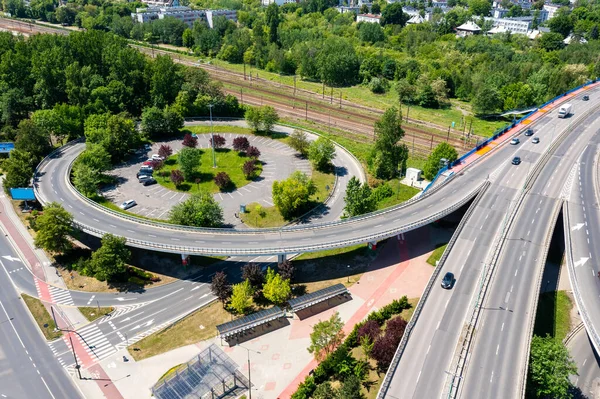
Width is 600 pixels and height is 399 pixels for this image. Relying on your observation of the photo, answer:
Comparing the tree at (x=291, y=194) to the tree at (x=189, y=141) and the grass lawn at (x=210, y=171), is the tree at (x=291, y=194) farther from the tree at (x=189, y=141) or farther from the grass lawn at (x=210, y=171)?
the tree at (x=189, y=141)

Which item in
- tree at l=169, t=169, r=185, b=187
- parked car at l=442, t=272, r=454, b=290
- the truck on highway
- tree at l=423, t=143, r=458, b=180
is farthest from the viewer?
the truck on highway

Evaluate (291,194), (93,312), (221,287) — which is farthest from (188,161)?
(93,312)

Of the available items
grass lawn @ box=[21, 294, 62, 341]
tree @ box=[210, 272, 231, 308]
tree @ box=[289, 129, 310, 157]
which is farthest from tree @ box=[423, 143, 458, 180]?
grass lawn @ box=[21, 294, 62, 341]

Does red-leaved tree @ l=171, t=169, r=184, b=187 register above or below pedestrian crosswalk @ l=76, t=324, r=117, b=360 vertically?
above

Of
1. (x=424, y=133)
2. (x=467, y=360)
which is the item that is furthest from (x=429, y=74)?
(x=467, y=360)

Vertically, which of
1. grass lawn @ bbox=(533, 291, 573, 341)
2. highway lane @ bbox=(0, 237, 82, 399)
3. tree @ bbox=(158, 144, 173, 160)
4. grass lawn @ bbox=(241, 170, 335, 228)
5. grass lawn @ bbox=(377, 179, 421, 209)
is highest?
tree @ bbox=(158, 144, 173, 160)

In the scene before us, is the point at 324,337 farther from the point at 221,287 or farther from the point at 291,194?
the point at 291,194

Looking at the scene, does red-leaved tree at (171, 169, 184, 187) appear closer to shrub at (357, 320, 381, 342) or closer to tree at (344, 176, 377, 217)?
tree at (344, 176, 377, 217)
